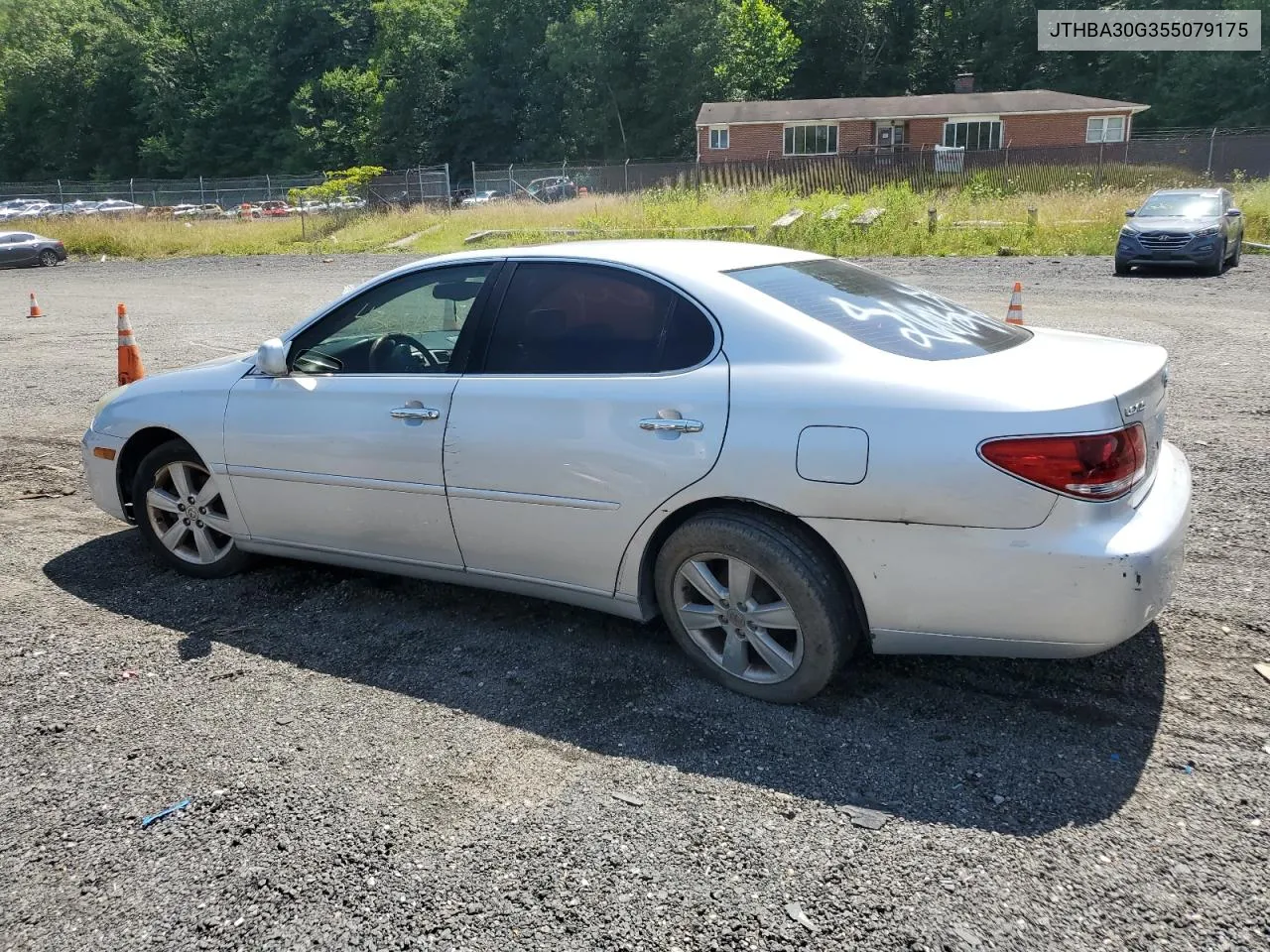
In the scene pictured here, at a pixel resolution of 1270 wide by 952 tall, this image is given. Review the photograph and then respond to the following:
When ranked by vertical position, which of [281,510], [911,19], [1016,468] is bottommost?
[281,510]

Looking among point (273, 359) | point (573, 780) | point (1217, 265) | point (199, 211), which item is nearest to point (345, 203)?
point (199, 211)

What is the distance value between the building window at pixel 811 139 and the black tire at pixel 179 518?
55.6 m

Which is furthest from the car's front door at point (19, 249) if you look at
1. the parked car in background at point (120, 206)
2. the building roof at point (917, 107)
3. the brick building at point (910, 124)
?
the building roof at point (917, 107)

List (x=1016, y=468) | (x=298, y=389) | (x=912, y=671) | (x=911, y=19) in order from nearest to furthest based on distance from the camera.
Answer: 1. (x=1016, y=468)
2. (x=912, y=671)
3. (x=298, y=389)
4. (x=911, y=19)

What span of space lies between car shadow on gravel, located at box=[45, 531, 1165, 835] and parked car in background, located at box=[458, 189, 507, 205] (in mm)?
35027

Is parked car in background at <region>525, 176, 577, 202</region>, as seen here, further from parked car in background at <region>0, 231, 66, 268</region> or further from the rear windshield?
the rear windshield

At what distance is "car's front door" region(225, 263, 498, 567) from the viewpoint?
429 cm

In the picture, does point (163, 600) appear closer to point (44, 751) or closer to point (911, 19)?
point (44, 751)

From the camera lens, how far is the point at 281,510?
471 centimetres

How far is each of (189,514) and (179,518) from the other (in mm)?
87

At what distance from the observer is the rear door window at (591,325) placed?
3.84 meters

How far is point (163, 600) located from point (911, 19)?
78.8 metres

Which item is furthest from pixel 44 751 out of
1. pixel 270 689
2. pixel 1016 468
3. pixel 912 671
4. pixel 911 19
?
pixel 911 19

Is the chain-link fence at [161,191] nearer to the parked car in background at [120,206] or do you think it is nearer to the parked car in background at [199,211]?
the parked car in background at [120,206]
